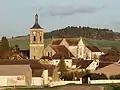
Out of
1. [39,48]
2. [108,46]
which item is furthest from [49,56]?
[108,46]

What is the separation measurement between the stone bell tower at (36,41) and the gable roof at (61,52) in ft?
11.6

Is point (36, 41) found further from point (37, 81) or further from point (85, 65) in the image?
point (37, 81)

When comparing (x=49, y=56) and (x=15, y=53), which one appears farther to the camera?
(x=49, y=56)

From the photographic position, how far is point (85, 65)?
86688mm

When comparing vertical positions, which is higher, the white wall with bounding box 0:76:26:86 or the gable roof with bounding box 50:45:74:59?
the gable roof with bounding box 50:45:74:59

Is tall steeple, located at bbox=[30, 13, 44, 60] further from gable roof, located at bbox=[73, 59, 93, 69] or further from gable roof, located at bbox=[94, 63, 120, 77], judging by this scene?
gable roof, located at bbox=[94, 63, 120, 77]

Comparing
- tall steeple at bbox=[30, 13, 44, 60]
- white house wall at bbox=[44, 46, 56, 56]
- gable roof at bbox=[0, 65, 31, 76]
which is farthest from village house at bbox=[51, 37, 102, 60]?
gable roof at bbox=[0, 65, 31, 76]

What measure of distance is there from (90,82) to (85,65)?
87.4ft

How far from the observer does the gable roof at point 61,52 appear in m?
96.0

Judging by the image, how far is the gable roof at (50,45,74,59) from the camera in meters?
96.0

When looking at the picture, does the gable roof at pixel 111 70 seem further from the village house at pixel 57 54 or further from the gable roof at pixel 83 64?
the village house at pixel 57 54

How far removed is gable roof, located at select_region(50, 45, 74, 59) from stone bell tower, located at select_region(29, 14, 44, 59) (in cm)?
354

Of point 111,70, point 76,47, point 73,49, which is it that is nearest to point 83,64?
point 111,70

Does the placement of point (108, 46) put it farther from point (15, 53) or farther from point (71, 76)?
point (71, 76)
